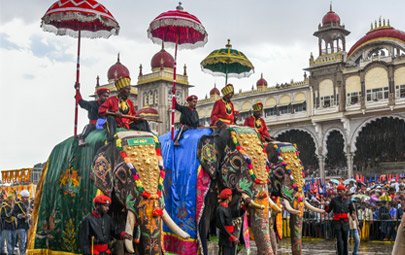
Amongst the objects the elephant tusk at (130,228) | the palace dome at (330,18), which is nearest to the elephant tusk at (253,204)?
the elephant tusk at (130,228)

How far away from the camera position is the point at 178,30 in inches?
414

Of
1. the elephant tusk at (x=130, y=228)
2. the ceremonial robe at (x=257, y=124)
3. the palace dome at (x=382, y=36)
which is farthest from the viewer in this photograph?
the palace dome at (x=382, y=36)

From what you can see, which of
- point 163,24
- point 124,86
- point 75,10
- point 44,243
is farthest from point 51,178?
point 163,24

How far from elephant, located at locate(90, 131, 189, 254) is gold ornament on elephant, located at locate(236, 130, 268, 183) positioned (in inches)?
74.6

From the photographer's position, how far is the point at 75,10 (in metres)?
8.73

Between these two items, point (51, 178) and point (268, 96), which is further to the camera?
point (268, 96)

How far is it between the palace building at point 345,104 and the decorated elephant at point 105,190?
25920mm

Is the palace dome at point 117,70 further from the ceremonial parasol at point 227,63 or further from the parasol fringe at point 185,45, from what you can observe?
the parasol fringe at point 185,45

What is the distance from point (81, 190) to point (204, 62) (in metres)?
5.85

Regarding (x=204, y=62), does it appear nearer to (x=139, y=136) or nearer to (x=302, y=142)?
(x=139, y=136)

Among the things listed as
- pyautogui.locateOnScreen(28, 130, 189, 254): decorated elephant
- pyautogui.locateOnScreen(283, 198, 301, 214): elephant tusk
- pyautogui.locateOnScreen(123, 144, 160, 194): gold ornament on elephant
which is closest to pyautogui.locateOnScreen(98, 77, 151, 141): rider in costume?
pyautogui.locateOnScreen(28, 130, 189, 254): decorated elephant

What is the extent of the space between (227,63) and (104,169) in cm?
644

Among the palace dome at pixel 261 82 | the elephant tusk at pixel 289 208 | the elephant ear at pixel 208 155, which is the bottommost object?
the elephant tusk at pixel 289 208

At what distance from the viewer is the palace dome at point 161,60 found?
157ft
